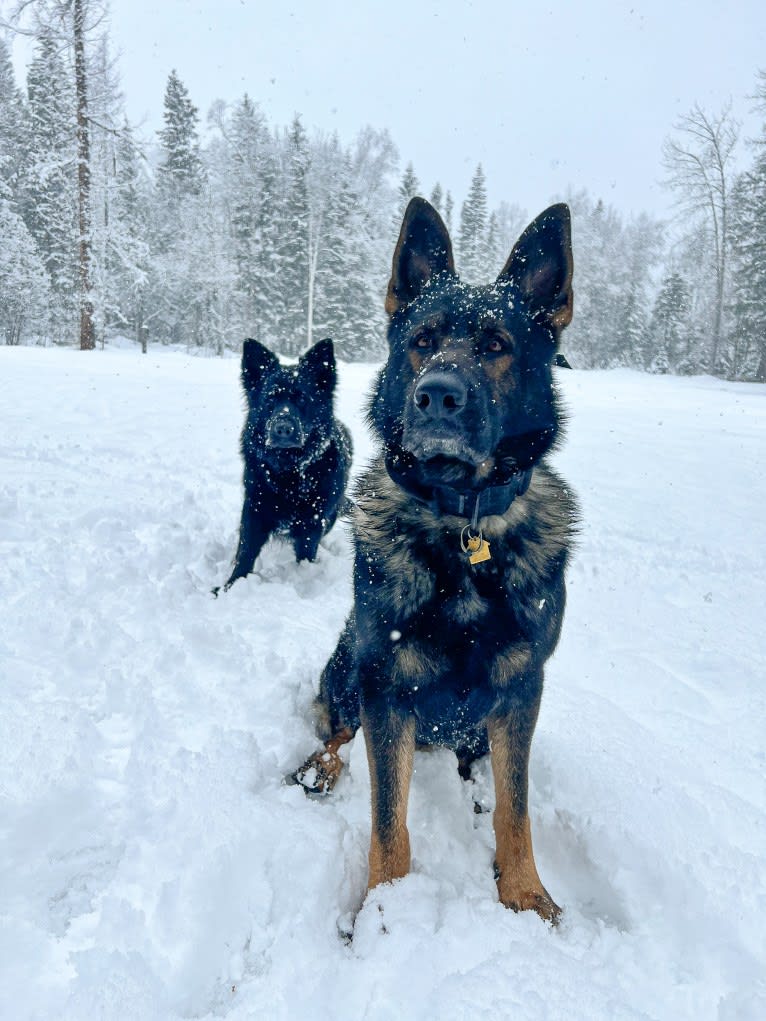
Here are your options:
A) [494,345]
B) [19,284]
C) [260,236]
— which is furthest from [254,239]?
[494,345]

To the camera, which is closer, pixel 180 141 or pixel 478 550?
pixel 478 550

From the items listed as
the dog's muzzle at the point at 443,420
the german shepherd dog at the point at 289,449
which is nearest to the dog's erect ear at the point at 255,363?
the german shepherd dog at the point at 289,449

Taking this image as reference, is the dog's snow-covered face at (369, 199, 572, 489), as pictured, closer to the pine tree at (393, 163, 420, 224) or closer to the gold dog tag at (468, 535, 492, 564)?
the gold dog tag at (468, 535, 492, 564)

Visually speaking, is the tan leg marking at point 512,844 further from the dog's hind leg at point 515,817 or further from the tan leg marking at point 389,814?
the tan leg marking at point 389,814

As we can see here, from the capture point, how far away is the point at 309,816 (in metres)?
2.12

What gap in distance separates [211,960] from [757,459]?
865 centimetres

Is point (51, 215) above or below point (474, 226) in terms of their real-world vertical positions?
below

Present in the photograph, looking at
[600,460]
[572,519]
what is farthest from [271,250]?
[572,519]

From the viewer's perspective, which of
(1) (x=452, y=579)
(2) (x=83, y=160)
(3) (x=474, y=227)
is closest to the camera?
(1) (x=452, y=579)

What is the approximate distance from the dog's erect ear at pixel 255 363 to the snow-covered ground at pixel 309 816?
5.55 ft

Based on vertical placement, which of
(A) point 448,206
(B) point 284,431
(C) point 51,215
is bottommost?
(B) point 284,431

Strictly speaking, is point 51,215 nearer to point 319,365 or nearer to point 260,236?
point 260,236

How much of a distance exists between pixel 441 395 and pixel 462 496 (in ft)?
1.34

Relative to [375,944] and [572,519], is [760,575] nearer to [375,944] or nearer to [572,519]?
[572,519]
